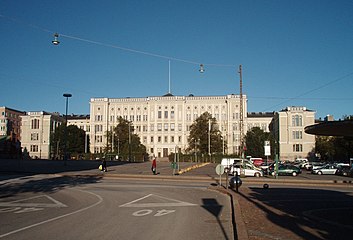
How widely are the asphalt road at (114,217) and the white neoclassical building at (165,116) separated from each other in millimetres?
95737

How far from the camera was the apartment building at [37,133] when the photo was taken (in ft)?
392

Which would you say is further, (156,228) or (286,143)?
(286,143)

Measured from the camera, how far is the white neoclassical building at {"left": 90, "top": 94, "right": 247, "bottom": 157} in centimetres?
11322

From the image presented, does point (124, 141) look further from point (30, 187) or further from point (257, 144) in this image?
point (30, 187)

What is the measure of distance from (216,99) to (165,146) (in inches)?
870

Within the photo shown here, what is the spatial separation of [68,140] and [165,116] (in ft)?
102

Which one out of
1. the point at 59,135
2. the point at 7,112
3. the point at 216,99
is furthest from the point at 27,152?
the point at 216,99

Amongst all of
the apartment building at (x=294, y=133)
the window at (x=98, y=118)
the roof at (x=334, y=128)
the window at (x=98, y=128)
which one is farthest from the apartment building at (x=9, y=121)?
the roof at (x=334, y=128)

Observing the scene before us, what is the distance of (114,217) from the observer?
12281 mm

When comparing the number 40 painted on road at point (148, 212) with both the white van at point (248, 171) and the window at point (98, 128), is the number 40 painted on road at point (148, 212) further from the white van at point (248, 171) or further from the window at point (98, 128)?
the window at point (98, 128)

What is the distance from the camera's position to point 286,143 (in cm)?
10438

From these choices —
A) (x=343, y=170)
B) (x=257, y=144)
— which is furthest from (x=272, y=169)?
(x=257, y=144)

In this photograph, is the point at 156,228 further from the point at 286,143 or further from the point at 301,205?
the point at 286,143

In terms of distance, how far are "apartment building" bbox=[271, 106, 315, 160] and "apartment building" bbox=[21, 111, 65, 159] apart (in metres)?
73.6
